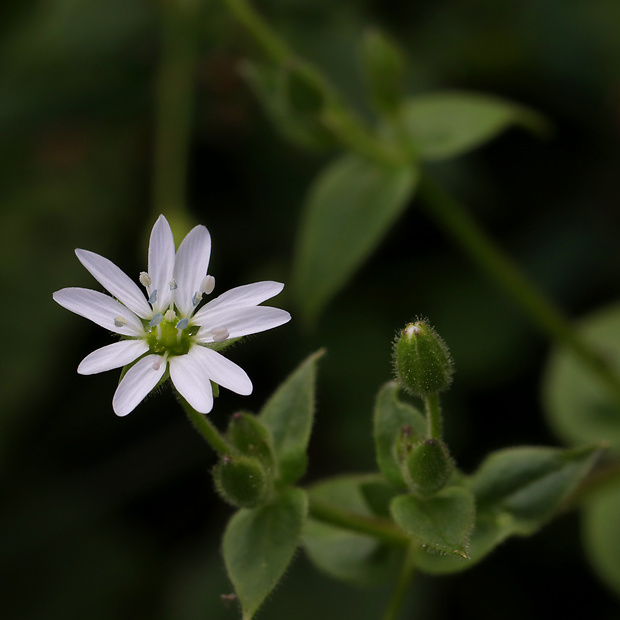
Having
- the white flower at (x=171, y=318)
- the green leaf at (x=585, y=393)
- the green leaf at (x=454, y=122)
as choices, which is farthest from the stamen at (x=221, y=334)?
the green leaf at (x=585, y=393)

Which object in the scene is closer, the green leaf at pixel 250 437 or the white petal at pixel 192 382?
the white petal at pixel 192 382

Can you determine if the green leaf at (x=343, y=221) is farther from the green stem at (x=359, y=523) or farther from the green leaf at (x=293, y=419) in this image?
the green stem at (x=359, y=523)

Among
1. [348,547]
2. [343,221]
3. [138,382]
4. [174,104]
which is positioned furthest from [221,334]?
[174,104]

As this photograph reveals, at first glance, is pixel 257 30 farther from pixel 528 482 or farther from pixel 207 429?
pixel 528 482

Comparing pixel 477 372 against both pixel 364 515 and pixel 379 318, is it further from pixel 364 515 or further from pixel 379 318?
pixel 364 515

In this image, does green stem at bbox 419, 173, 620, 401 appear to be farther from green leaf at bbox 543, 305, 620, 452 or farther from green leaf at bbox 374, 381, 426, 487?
green leaf at bbox 374, 381, 426, 487

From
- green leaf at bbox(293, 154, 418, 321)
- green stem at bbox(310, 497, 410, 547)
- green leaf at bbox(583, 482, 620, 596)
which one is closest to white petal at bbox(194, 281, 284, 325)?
green stem at bbox(310, 497, 410, 547)

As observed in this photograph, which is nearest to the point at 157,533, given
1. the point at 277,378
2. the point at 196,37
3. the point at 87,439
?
the point at 87,439
